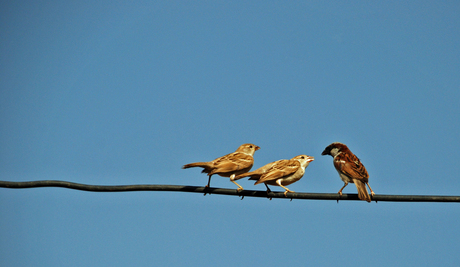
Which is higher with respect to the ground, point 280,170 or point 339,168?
point 339,168

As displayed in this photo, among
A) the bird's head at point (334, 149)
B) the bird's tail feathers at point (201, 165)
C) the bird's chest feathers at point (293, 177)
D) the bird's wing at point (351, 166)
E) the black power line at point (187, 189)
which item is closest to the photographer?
the black power line at point (187, 189)

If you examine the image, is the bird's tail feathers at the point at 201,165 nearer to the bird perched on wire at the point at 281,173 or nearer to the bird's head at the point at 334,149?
the bird perched on wire at the point at 281,173

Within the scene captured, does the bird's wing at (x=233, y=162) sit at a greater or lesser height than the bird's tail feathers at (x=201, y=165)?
greater

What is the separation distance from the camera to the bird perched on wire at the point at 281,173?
10.6 meters

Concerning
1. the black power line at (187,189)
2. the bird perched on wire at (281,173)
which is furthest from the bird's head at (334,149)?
the black power line at (187,189)

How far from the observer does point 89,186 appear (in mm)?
8188

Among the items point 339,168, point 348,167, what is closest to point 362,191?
point 348,167

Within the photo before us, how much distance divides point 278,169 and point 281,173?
0.14 metres

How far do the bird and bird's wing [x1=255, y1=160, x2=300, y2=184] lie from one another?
1.17 metres

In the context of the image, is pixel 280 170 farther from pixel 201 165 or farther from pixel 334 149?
pixel 334 149

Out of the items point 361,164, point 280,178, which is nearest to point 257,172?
point 280,178

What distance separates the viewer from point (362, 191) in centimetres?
976

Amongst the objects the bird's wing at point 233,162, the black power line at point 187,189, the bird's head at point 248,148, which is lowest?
the black power line at point 187,189

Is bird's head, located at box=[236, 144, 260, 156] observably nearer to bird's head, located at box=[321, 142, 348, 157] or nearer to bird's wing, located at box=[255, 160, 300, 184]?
bird's wing, located at box=[255, 160, 300, 184]
